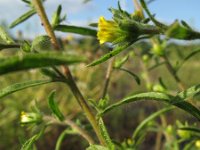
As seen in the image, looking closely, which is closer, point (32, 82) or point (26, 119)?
Answer: point (32, 82)

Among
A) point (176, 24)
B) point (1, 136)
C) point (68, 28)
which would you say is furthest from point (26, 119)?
point (1, 136)

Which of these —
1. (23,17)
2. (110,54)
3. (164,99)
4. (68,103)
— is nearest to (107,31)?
(110,54)

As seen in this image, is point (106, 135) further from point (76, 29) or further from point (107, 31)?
point (76, 29)

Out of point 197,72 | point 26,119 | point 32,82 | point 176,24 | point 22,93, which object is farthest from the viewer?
point 197,72

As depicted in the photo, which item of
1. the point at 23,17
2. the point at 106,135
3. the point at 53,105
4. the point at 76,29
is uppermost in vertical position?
the point at 23,17

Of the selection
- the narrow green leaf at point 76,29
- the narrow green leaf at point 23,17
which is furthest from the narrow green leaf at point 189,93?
the narrow green leaf at point 23,17

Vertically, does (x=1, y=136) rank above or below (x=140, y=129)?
above

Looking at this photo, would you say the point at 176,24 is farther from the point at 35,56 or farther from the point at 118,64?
the point at 118,64

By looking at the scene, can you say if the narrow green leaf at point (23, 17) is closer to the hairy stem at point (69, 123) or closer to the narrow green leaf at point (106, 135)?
the hairy stem at point (69, 123)
